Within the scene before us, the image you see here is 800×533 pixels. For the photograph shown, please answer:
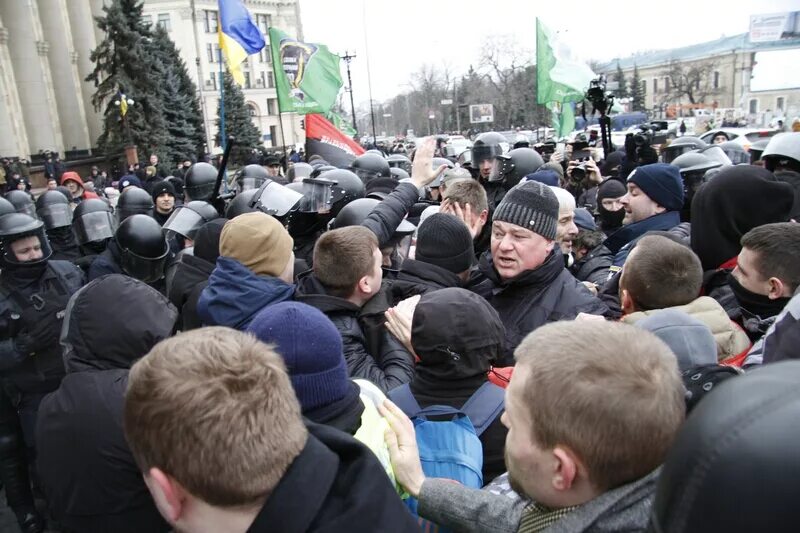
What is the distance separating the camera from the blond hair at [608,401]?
45.6 inches

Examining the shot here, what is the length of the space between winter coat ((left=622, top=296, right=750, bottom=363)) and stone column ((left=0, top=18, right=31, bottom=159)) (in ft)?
92.8

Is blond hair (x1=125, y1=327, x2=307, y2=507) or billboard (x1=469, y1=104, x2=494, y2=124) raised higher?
billboard (x1=469, y1=104, x2=494, y2=124)

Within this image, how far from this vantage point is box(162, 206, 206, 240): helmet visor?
4.99 meters

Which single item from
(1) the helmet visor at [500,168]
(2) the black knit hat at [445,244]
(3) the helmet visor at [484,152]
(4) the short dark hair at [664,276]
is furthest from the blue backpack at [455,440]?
(3) the helmet visor at [484,152]

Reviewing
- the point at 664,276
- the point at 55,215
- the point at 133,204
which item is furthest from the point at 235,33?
the point at 664,276

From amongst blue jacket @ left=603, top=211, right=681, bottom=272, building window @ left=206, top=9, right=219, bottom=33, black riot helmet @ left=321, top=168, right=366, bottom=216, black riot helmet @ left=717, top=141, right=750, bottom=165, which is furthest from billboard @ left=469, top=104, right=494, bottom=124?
blue jacket @ left=603, top=211, right=681, bottom=272

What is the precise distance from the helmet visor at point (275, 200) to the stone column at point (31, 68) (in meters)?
28.2

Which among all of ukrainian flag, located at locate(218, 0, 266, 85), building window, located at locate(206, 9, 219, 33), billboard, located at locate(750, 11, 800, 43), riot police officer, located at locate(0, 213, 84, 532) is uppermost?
building window, located at locate(206, 9, 219, 33)

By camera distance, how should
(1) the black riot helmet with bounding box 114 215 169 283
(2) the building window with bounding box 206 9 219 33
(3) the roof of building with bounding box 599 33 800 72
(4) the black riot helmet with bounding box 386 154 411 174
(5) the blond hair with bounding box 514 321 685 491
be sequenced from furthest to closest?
(3) the roof of building with bounding box 599 33 800 72 → (2) the building window with bounding box 206 9 219 33 → (4) the black riot helmet with bounding box 386 154 411 174 → (1) the black riot helmet with bounding box 114 215 169 283 → (5) the blond hair with bounding box 514 321 685 491

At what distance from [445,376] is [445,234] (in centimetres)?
140

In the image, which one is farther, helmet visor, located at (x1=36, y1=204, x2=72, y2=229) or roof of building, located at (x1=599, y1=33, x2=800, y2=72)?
roof of building, located at (x1=599, y1=33, x2=800, y2=72)

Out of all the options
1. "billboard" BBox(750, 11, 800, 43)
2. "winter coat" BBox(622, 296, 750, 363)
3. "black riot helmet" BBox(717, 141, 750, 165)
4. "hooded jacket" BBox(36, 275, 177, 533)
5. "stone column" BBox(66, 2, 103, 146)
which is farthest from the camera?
"billboard" BBox(750, 11, 800, 43)

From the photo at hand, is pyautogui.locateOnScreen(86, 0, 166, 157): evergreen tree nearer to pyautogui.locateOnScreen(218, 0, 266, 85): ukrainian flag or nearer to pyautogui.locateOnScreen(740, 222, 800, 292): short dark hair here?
pyautogui.locateOnScreen(218, 0, 266, 85): ukrainian flag

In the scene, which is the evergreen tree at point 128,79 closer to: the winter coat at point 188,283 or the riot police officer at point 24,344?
the riot police officer at point 24,344
